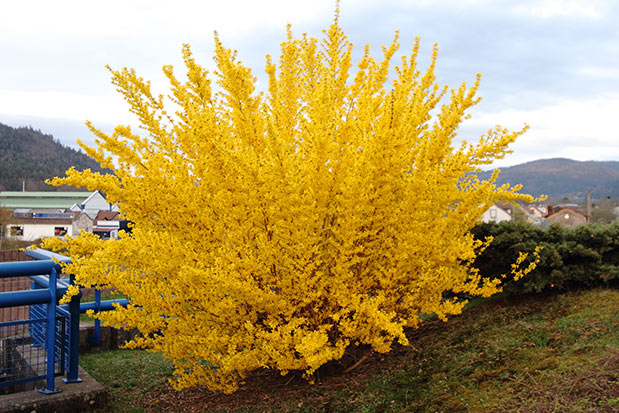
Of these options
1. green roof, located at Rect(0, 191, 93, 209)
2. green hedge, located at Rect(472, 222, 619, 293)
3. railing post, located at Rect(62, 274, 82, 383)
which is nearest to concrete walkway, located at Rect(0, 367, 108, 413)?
railing post, located at Rect(62, 274, 82, 383)

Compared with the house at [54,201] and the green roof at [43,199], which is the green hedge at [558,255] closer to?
the house at [54,201]

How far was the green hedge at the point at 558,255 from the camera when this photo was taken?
6.48 metres

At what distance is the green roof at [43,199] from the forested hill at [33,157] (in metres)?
22.4

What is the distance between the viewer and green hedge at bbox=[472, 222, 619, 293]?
6480 mm

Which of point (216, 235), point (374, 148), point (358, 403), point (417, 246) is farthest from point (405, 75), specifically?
point (358, 403)

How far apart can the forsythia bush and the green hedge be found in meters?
1.93

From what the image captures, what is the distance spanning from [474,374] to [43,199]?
69.2 m

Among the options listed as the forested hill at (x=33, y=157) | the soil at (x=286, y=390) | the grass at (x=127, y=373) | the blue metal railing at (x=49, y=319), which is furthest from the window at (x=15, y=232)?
the forested hill at (x=33, y=157)

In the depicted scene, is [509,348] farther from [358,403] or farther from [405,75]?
[405,75]

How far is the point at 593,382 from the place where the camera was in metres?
3.79

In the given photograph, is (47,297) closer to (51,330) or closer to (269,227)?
(51,330)

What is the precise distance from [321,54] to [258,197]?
2.14 m

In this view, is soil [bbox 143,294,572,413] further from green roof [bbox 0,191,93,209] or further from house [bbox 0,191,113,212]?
green roof [bbox 0,191,93,209]

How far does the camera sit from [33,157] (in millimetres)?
115312
